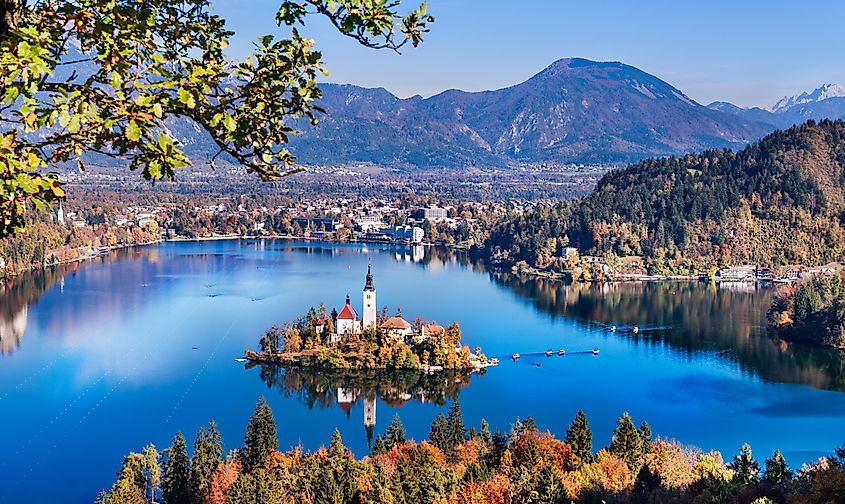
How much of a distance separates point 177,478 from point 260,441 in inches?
27.4

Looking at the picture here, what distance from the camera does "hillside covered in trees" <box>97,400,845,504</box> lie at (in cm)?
526

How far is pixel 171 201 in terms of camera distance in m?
38.2

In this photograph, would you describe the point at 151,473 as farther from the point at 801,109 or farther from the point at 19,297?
the point at 801,109

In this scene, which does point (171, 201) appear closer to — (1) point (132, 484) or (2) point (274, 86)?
(1) point (132, 484)

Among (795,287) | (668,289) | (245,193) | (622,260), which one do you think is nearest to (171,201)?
(245,193)

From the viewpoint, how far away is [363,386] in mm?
10414

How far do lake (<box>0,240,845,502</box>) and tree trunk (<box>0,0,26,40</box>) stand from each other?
260 inches

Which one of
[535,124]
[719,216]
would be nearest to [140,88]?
[719,216]

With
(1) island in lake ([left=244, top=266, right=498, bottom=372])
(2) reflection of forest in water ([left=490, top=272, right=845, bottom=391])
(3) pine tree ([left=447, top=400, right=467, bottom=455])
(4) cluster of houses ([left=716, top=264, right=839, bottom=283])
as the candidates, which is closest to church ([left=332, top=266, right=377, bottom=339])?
(1) island in lake ([left=244, top=266, right=498, bottom=372])

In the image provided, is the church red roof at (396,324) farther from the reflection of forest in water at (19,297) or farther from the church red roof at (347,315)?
the reflection of forest in water at (19,297)

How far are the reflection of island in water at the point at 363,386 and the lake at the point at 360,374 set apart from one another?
3 cm

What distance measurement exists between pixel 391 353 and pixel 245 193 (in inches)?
1365

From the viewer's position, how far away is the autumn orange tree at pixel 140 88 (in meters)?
1.09

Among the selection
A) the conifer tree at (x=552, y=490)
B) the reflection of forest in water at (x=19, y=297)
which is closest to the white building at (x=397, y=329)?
the reflection of forest in water at (x=19, y=297)
